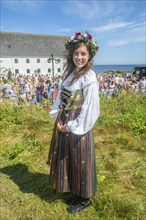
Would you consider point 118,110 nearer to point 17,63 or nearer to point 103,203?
point 103,203

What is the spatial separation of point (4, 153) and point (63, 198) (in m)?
1.76

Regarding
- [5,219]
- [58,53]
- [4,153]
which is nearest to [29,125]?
[4,153]

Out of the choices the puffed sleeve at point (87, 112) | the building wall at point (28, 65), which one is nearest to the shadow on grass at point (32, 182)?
the puffed sleeve at point (87, 112)

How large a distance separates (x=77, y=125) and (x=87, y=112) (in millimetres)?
168

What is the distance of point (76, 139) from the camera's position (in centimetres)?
211

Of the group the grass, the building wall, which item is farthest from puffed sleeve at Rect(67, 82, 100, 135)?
the building wall

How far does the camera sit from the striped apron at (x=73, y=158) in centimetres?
211

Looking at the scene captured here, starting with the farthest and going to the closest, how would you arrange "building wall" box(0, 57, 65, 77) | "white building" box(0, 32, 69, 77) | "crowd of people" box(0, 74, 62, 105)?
"white building" box(0, 32, 69, 77) → "building wall" box(0, 57, 65, 77) → "crowd of people" box(0, 74, 62, 105)

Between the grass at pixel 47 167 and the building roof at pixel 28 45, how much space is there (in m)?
37.3

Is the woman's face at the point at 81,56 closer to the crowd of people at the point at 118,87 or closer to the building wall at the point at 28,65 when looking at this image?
the crowd of people at the point at 118,87

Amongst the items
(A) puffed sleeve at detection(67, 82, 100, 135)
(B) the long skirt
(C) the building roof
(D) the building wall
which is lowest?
(B) the long skirt

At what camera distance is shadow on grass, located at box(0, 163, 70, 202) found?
8.60 feet

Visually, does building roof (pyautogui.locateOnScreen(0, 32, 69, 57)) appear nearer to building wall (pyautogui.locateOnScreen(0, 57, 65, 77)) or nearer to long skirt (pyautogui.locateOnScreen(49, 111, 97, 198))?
building wall (pyautogui.locateOnScreen(0, 57, 65, 77))

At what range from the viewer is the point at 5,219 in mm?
2217
